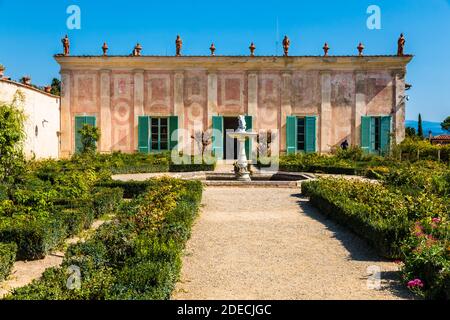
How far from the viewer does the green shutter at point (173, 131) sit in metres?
22.1

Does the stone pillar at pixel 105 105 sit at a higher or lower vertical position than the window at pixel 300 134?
higher

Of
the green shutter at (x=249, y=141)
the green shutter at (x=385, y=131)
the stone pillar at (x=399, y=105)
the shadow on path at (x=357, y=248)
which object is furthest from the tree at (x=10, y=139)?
the stone pillar at (x=399, y=105)

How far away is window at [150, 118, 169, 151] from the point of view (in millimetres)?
22281

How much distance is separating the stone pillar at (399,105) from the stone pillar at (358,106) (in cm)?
132

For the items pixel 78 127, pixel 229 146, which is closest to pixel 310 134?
pixel 229 146

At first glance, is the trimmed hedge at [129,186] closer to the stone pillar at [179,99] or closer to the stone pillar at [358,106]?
the stone pillar at [179,99]

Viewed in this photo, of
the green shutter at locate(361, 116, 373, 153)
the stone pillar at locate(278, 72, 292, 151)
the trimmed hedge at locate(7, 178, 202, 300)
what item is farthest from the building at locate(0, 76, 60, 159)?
the green shutter at locate(361, 116, 373, 153)

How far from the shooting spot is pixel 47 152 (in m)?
20.7

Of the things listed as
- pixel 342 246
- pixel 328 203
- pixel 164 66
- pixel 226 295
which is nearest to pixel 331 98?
pixel 164 66

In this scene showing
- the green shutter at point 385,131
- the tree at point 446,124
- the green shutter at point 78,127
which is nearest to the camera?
the green shutter at point 78,127

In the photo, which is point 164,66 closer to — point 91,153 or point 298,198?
point 91,153

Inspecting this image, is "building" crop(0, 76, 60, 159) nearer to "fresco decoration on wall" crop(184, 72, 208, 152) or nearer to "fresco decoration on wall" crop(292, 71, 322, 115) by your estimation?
"fresco decoration on wall" crop(184, 72, 208, 152)

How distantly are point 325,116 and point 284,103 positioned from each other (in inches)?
75.9

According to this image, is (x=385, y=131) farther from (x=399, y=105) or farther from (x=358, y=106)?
(x=358, y=106)
